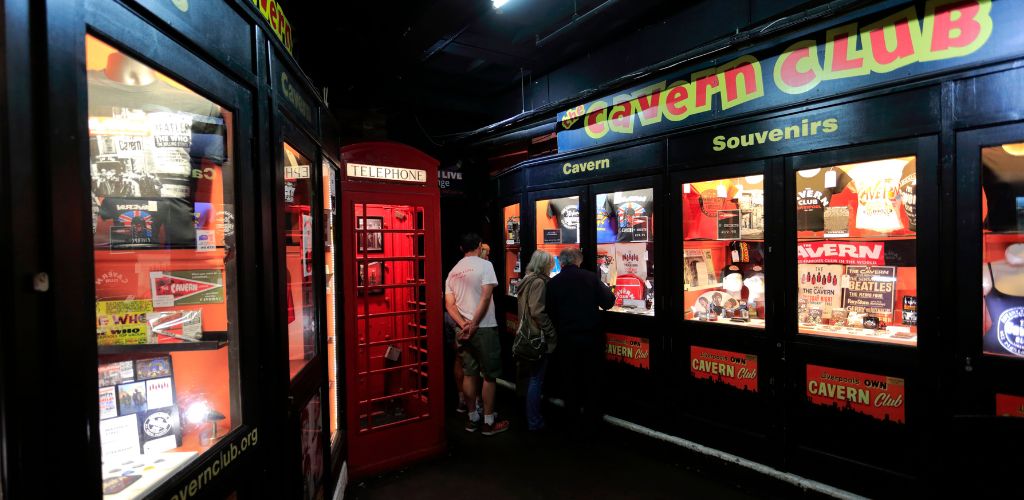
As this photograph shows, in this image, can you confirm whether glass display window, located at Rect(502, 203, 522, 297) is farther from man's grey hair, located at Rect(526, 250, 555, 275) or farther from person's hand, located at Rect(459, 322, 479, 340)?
person's hand, located at Rect(459, 322, 479, 340)

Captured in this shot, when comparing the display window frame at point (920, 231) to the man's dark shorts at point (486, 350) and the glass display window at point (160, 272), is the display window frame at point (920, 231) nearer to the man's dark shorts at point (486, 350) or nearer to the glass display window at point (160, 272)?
the man's dark shorts at point (486, 350)

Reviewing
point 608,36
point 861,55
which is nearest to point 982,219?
point 861,55

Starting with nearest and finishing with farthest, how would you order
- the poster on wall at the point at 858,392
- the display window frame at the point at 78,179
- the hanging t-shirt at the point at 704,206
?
the display window frame at the point at 78,179 → the poster on wall at the point at 858,392 → the hanging t-shirt at the point at 704,206

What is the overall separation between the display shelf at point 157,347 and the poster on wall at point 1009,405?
179 inches

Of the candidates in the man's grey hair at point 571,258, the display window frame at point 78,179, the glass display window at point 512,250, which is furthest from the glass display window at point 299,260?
the glass display window at point 512,250

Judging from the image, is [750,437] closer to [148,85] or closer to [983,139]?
[983,139]

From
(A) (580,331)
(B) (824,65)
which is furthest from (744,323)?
(B) (824,65)

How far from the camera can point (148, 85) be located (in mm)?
1870

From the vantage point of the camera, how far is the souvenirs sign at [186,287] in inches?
83.8

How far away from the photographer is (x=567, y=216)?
6234 millimetres

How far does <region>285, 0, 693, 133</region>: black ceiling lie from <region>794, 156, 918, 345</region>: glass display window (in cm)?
248

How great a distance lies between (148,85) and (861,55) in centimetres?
443

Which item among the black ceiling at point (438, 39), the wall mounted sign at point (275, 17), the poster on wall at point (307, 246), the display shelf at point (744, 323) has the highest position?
the black ceiling at point (438, 39)

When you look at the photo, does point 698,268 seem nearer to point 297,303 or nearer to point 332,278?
point 332,278
